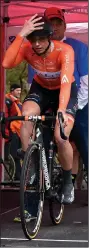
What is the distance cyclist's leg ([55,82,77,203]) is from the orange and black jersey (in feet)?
0.63

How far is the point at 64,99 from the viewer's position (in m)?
5.35

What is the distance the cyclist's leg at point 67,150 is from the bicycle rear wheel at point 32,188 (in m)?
0.21

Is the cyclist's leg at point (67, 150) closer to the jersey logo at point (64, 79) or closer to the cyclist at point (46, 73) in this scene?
the cyclist at point (46, 73)

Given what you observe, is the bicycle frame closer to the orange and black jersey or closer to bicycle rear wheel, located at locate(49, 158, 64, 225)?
bicycle rear wheel, located at locate(49, 158, 64, 225)

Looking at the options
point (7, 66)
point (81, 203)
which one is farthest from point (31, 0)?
point (7, 66)

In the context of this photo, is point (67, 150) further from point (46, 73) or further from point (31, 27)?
point (31, 27)

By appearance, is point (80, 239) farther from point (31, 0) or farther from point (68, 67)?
point (31, 0)

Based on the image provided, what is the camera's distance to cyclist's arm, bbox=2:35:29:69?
5488 millimetres

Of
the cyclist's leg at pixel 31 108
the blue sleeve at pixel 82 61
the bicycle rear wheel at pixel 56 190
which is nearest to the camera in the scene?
the cyclist's leg at pixel 31 108

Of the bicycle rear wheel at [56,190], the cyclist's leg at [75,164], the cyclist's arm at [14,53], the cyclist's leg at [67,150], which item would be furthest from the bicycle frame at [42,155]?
the cyclist's leg at [75,164]

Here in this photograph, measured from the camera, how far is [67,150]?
573 cm

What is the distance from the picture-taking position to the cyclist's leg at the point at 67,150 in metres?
5.60

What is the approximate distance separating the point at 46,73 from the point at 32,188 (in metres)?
0.99

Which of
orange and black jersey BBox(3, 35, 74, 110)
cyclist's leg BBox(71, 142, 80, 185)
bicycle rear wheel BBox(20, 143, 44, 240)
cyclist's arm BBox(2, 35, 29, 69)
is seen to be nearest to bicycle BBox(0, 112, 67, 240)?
bicycle rear wheel BBox(20, 143, 44, 240)
